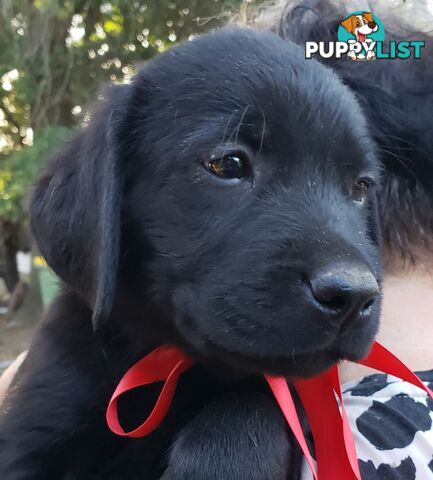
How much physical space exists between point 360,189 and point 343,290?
440 millimetres

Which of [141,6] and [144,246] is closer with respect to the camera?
[144,246]

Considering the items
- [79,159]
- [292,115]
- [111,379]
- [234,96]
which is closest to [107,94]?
[79,159]

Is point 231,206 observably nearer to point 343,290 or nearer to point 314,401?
point 343,290

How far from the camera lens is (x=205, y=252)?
124cm

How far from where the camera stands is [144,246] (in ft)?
4.43

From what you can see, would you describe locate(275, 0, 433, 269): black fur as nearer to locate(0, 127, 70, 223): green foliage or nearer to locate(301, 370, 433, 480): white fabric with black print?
locate(301, 370, 433, 480): white fabric with black print

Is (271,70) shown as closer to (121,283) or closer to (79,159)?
(79,159)

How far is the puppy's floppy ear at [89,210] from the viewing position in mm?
1271

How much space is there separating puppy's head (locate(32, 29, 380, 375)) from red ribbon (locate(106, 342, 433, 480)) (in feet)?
0.27

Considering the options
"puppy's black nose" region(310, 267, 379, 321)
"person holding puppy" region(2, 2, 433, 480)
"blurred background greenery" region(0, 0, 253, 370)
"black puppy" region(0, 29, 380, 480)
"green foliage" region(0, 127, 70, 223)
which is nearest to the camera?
"puppy's black nose" region(310, 267, 379, 321)

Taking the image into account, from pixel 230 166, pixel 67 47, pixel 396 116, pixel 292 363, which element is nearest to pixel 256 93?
pixel 230 166

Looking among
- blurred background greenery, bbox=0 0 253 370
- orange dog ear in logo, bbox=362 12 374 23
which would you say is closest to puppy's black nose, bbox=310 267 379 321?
orange dog ear in logo, bbox=362 12 374 23

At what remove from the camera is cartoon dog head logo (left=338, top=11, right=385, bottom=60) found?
1603 millimetres

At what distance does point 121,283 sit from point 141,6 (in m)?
5.01
